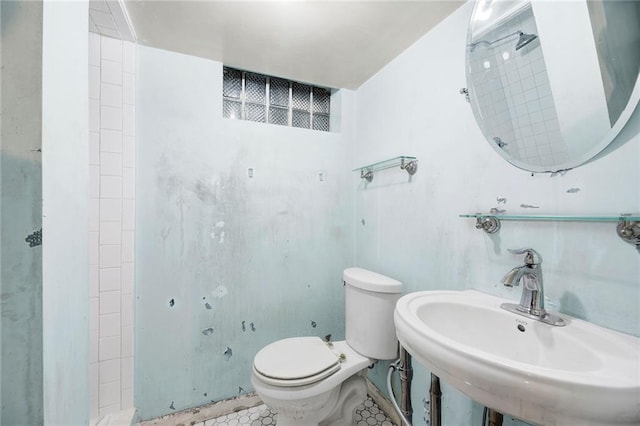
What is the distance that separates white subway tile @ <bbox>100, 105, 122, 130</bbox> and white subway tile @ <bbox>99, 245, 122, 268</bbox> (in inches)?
22.7

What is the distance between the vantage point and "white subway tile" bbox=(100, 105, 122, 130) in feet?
4.02

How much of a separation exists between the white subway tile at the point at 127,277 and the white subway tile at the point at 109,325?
123 mm

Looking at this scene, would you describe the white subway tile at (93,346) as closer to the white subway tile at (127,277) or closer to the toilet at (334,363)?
the white subway tile at (127,277)

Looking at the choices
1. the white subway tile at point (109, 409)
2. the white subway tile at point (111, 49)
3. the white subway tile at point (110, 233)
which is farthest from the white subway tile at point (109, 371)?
the white subway tile at point (111, 49)

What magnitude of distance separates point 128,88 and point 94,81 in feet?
0.43

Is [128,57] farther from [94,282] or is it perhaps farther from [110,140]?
[94,282]

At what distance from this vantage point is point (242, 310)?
1481mm

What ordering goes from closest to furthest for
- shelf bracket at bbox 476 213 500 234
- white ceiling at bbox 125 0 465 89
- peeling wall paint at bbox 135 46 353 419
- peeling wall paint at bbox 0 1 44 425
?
1. peeling wall paint at bbox 0 1 44 425
2. shelf bracket at bbox 476 213 500 234
3. white ceiling at bbox 125 0 465 89
4. peeling wall paint at bbox 135 46 353 419

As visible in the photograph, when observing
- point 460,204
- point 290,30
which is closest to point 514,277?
point 460,204

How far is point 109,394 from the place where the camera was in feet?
4.10

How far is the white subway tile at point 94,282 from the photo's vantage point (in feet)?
3.97

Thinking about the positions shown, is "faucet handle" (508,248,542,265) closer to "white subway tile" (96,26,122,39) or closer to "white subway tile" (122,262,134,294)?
"white subway tile" (122,262,134,294)

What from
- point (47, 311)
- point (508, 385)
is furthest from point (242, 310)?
point (508, 385)

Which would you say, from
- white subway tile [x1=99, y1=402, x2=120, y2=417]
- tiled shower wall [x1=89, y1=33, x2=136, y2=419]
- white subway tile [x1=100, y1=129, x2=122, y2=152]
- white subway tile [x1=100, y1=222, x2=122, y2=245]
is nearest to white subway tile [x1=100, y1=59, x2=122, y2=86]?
tiled shower wall [x1=89, y1=33, x2=136, y2=419]
